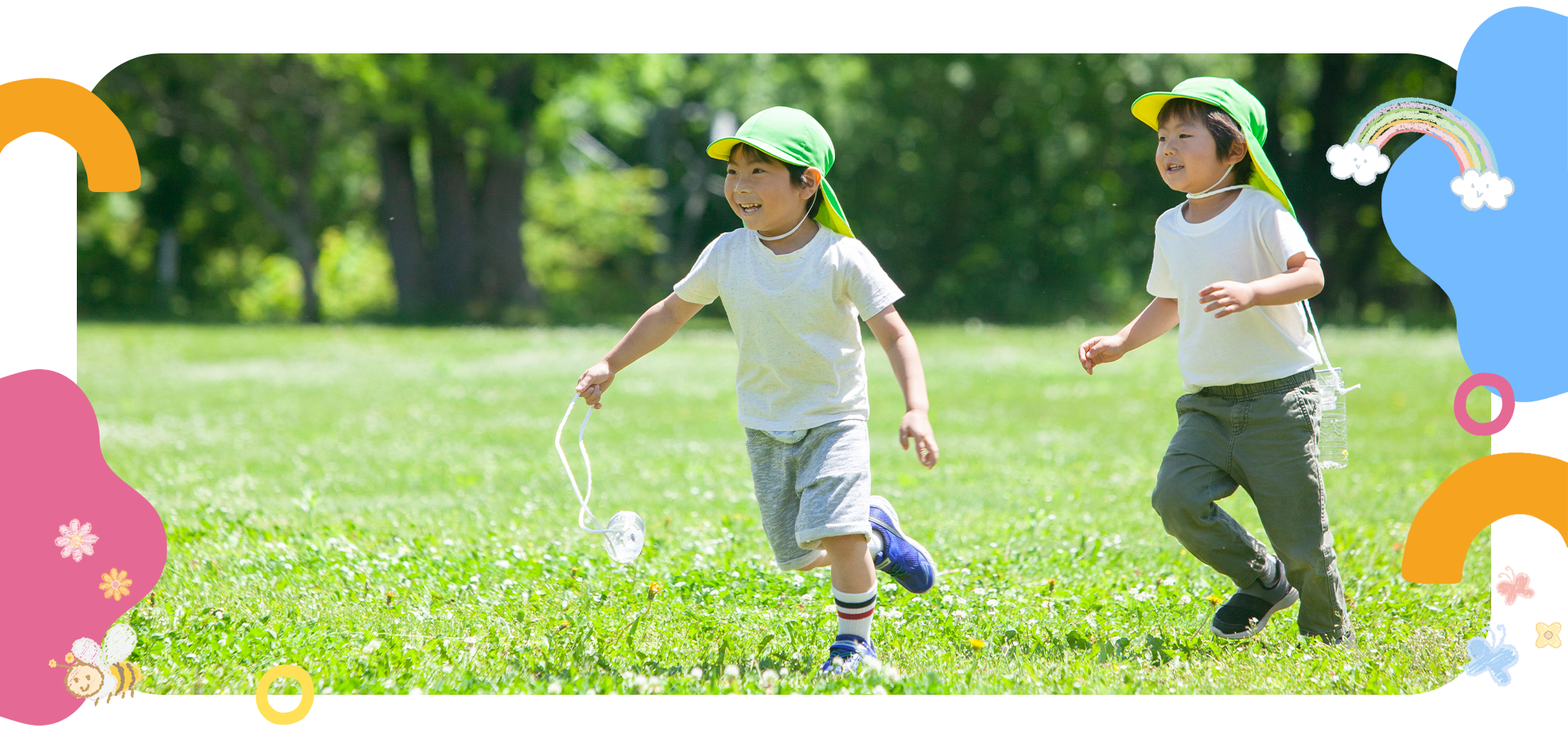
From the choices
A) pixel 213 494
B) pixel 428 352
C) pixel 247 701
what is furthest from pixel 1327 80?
pixel 247 701

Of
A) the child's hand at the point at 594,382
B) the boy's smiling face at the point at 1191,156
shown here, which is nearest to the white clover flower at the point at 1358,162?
the boy's smiling face at the point at 1191,156

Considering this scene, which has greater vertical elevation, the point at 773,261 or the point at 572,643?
the point at 773,261

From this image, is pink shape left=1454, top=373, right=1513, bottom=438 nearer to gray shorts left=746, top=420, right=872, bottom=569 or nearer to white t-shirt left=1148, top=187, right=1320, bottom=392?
white t-shirt left=1148, top=187, right=1320, bottom=392

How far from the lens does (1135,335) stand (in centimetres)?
452

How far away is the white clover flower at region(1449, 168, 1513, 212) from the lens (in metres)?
4.13

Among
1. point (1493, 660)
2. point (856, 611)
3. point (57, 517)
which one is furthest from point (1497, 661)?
point (57, 517)

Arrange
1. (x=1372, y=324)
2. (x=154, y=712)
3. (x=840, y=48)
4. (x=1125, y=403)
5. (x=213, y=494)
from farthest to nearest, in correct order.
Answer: (x=1372, y=324) < (x=1125, y=403) < (x=213, y=494) < (x=840, y=48) < (x=154, y=712)

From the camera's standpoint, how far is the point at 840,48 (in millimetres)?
4746

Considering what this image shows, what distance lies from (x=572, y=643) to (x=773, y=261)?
5.03ft

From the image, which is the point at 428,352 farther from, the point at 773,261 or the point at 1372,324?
the point at 1372,324

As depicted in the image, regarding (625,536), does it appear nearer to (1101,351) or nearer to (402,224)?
(1101,351)

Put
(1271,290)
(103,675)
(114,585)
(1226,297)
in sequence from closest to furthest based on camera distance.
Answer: (1226,297)
(1271,290)
(103,675)
(114,585)

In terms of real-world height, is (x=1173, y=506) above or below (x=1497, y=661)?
above

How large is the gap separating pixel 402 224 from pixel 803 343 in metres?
24.5
